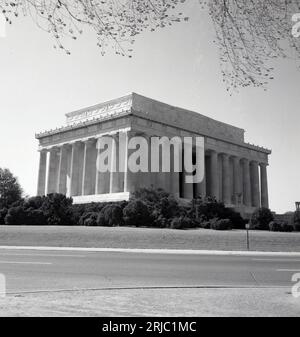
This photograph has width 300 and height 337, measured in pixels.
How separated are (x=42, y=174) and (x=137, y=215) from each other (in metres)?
39.7

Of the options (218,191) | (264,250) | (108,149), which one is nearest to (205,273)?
(264,250)

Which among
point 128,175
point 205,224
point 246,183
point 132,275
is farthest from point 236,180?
point 132,275

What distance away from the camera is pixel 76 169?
73562mm

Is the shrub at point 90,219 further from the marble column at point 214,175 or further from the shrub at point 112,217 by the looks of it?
the marble column at point 214,175

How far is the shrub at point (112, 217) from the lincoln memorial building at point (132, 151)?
11588 millimetres

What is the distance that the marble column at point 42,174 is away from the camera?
254 ft

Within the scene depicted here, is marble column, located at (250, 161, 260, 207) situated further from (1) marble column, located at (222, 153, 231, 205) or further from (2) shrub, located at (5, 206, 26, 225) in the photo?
(2) shrub, located at (5, 206, 26, 225)

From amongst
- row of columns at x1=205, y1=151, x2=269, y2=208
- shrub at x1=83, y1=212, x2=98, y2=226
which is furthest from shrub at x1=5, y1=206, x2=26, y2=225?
row of columns at x1=205, y1=151, x2=269, y2=208

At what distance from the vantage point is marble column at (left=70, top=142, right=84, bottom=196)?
239 ft

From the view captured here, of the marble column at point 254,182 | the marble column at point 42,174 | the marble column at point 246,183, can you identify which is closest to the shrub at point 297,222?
the marble column at point 246,183

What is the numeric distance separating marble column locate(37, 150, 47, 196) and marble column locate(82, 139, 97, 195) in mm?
11223
